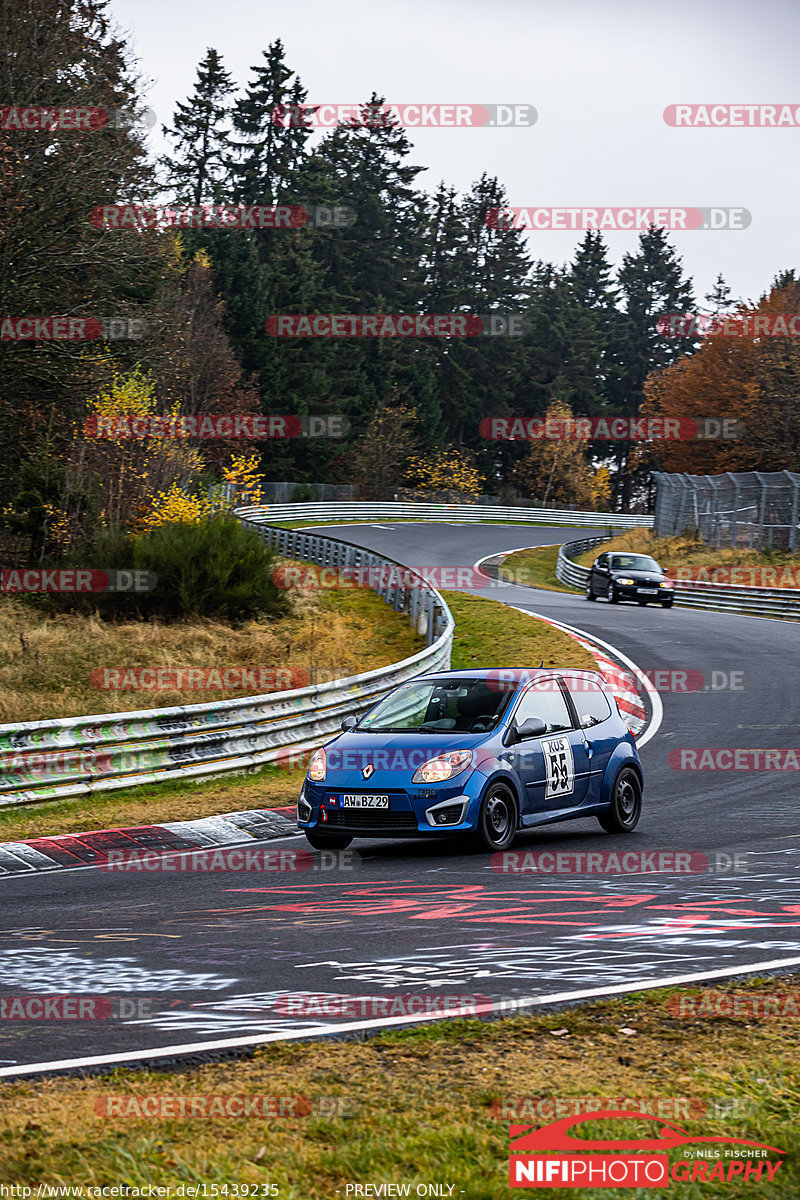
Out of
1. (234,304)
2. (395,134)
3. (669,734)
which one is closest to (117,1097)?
(669,734)

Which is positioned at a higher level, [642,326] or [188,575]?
[642,326]

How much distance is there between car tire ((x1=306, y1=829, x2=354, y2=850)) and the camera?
1130 cm

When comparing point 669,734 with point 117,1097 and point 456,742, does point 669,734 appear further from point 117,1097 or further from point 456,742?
point 117,1097

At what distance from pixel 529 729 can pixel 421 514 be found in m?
63.5

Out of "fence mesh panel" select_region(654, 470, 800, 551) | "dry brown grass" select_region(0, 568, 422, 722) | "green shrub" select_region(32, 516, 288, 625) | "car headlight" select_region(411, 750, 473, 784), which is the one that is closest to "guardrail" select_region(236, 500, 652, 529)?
"fence mesh panel" select_region(654, 470, 800, 551)

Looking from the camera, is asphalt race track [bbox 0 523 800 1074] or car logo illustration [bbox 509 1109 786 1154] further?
asphalt race track [bbox 0 523 800 1074]

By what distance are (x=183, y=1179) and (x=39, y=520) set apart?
2824cm

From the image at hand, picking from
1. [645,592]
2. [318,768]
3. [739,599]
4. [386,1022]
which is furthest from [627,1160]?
[739,599]

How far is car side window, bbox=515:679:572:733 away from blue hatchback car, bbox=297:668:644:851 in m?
0.01

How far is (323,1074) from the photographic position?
496cm

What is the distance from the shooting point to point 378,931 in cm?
786

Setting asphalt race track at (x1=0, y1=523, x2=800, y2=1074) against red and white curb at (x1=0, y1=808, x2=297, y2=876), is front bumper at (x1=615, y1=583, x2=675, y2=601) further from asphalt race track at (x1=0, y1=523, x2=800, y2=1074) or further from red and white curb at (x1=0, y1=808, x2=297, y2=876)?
red and white curb at (x1=0, y1=808, x2=297, y2=876)

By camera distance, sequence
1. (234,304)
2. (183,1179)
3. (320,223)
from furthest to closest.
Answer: (320,223) < (234,304) < (183,1179)

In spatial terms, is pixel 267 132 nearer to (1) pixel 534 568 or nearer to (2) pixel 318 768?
(1) pixel 534 568
